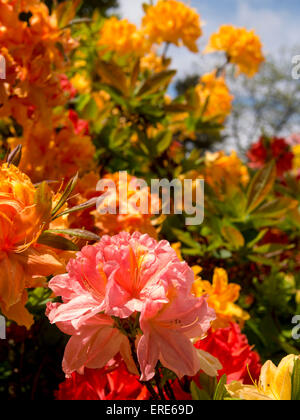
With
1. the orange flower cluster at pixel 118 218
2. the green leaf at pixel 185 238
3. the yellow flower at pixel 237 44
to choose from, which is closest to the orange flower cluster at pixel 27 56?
the orange flower cluster at pixel 118 218

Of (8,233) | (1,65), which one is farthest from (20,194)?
(1,65)

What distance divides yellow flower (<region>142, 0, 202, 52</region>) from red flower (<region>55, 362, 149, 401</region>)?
86cm

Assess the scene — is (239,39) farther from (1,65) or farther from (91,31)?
(1,65)

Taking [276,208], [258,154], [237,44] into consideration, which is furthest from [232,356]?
[258,154]

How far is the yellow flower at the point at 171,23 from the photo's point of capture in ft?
3.48

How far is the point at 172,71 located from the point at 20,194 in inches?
21.9

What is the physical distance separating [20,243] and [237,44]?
1.07 metres

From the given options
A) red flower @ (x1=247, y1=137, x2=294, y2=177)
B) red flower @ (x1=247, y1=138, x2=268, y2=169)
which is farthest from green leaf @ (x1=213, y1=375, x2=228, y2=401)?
red flower @ (x1=247, y1=138, x2=268, y2=169)

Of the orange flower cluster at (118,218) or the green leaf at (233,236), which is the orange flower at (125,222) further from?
the green leaf at (233,236)

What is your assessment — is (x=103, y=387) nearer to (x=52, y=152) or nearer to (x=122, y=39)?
(x=52, y=152)

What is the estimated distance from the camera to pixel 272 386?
14.0 inches

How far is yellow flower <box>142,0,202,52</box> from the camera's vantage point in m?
1.06

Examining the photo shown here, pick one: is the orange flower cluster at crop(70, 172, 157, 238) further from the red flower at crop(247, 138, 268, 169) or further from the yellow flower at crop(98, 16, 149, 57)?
the red flower at crop(247, 138, 268, 169)

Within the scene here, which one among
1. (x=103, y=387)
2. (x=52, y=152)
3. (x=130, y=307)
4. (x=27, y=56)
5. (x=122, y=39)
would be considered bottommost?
(x=103, y=387)
